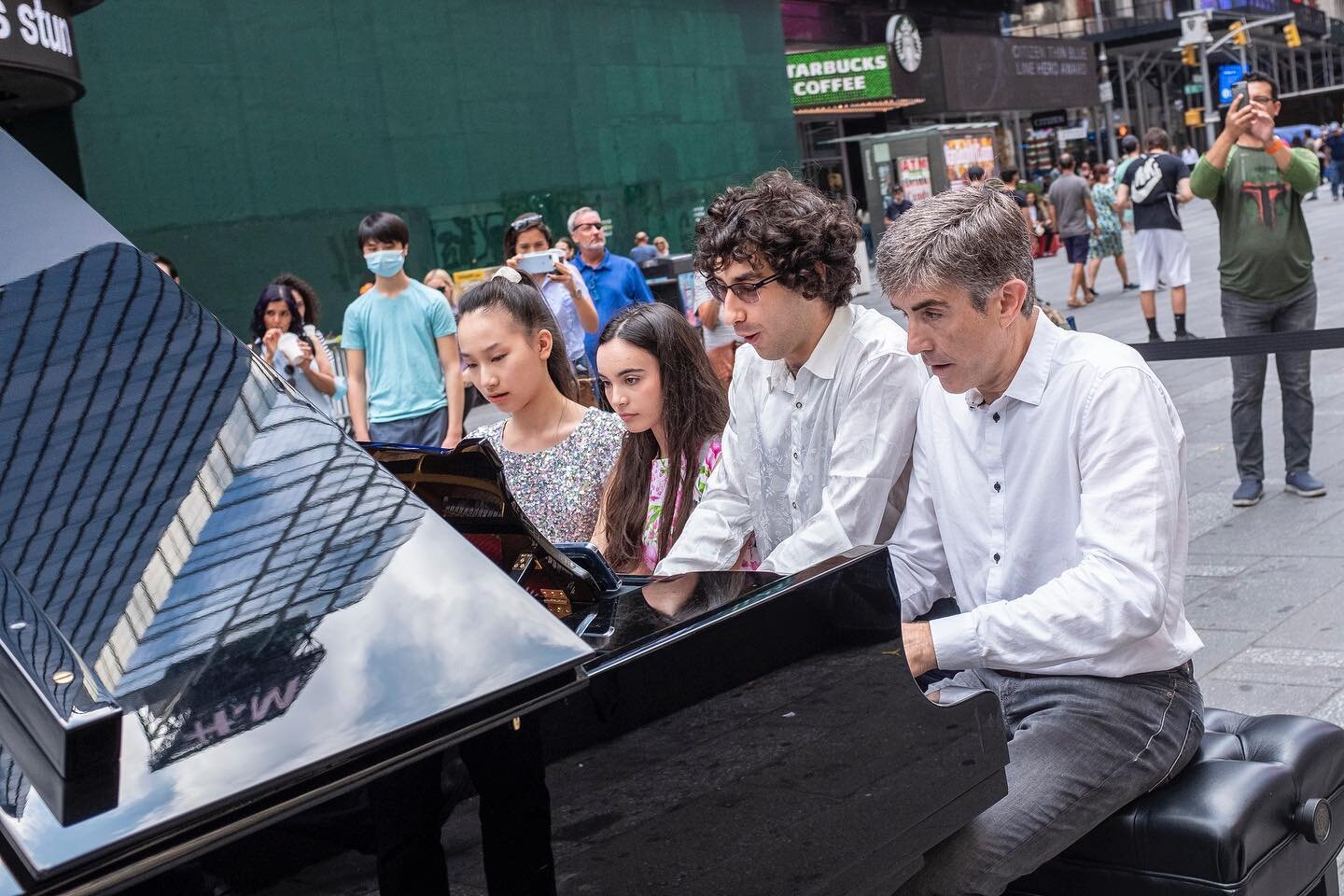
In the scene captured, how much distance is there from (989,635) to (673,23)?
1893 centimetres

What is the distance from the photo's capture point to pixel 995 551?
261 centimetres

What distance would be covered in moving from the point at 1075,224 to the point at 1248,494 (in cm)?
A: 1103

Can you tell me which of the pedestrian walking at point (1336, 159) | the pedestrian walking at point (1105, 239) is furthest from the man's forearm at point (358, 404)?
the pedestrian walking at point (1336, 159)

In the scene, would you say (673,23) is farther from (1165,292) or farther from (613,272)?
(613,272)

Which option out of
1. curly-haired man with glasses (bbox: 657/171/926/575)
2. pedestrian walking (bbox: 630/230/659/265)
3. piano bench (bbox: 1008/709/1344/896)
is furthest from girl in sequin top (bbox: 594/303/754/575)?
pedestrian walking (bbox: 630/230/659/265)

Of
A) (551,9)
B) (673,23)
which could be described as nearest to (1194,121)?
(673,23)

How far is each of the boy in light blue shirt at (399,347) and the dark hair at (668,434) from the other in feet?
11.9

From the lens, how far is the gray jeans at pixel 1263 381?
6500 mm

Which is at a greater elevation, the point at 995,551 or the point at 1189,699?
the point at 995,551

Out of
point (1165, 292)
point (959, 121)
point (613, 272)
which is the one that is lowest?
point (1165, 292)

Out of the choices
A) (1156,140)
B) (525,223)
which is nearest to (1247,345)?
(525,223)

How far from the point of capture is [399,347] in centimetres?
742

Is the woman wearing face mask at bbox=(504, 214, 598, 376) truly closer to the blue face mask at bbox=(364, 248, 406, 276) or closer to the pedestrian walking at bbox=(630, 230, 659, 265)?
the blue face mask at bbox=(364, 248, 406, 276)

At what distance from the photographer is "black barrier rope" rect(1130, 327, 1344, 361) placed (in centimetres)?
532
